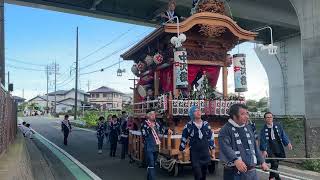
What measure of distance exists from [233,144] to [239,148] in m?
0.09

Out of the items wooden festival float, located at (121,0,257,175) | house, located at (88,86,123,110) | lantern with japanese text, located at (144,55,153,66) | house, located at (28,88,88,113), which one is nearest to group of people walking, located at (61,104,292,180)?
wooden festival float, located at (121,0,257,175)

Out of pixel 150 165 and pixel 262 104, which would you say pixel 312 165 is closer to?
pixel 150 165

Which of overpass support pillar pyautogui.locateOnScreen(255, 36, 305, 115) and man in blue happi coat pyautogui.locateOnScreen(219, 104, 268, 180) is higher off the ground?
overpass support pillar pyautogui.locateOnScreen(255, 36, 305, 115)

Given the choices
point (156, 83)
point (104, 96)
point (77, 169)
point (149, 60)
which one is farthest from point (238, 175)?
point (104, 96)

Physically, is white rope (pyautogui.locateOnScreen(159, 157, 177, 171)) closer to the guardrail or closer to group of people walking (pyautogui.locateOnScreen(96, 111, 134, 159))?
the guardrail

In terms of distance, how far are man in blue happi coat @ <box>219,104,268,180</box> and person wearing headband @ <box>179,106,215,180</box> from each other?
2.55m

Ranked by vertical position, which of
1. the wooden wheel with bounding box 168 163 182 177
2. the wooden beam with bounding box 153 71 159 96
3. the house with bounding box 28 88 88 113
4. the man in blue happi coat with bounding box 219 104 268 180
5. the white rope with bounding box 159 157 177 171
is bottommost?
the wooden wheel with bounding box 168 163 182 177

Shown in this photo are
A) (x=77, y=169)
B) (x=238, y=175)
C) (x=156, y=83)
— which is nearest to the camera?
(x=238, y=175)

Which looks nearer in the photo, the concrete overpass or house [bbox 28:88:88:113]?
the concrete overpass

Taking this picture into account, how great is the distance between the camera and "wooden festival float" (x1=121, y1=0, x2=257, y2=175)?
11.3m

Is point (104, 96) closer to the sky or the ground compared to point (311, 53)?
closer to the sky

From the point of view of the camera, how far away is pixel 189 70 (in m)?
12.9

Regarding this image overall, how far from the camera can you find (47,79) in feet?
357

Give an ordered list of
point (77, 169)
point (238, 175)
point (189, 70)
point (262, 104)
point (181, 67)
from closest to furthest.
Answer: point (238, 175) < point (181, 67) < point (77, 169) < point (189, 70) < point (262, 104)
